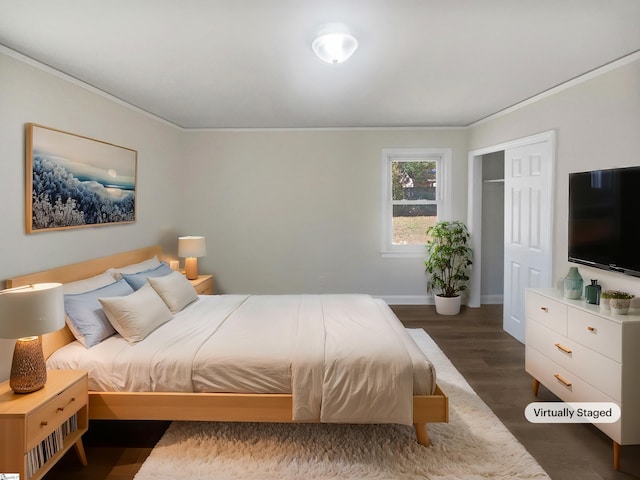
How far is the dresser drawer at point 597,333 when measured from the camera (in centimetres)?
219

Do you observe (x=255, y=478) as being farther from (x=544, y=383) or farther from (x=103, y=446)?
(x=544, y=383)

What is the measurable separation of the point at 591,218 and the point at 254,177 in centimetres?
389

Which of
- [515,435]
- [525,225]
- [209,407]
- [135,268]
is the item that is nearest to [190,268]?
[135,268]

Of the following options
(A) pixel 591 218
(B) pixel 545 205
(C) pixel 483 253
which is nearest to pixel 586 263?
(A) pixel 591 218

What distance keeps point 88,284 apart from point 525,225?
4.03 m

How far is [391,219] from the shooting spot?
5.48 metres

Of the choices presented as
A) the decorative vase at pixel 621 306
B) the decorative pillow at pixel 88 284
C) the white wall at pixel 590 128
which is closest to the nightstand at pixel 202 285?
the decorative pillow at pixel 88 284

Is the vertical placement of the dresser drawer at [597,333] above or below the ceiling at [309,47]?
below

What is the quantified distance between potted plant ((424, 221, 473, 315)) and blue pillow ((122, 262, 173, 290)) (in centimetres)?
330

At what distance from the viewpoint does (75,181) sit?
10.2 feet

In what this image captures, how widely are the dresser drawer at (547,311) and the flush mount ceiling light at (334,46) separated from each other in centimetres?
223

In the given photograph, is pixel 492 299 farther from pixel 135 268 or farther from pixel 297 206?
pixel 135 268

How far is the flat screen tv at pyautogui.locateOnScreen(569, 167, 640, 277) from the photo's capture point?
2.51 m

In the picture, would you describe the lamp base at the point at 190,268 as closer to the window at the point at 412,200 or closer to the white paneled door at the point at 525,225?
the window at the point at 412,200
